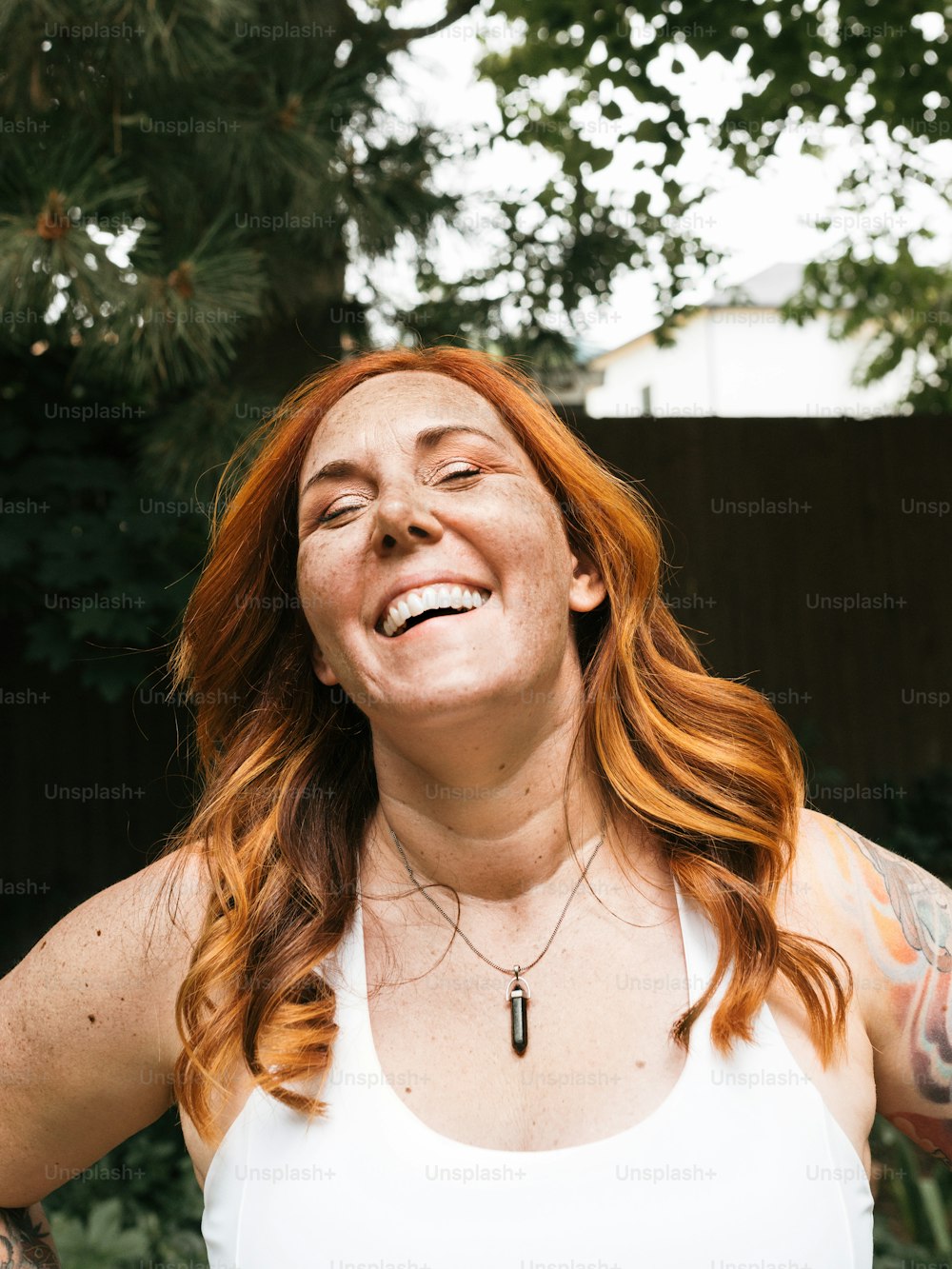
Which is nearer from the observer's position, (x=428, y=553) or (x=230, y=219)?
(x=428, y=553)

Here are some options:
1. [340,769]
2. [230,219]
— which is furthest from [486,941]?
[230,219]

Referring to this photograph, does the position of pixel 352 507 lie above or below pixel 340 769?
above

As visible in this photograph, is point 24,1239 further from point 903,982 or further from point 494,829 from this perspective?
point 903,982

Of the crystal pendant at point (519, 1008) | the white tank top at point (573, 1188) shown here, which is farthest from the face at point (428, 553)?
Answer: the white tank top at point (573, 1188)

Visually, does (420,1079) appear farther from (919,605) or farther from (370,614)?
(919,605)

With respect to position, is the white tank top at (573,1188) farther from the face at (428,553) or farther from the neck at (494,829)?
the face at (428,553)

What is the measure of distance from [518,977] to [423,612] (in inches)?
19.2

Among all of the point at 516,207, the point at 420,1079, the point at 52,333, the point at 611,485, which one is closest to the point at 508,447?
the point at 611,485

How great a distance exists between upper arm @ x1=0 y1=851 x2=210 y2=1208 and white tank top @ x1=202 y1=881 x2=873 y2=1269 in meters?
0.20

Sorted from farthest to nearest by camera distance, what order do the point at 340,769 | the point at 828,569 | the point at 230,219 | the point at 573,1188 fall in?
the point at 828,569 < the point at 230,219 < the point at 340,769 < the point at 573,1188

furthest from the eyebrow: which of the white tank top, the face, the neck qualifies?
the white tank top

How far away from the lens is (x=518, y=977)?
158 centimetres

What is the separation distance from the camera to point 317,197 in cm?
332

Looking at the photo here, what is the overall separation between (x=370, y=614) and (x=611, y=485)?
0.51m
